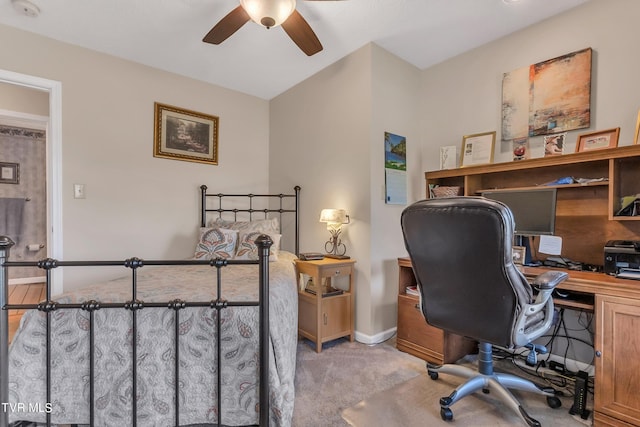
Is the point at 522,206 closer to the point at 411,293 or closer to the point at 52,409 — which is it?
the point at 411,293

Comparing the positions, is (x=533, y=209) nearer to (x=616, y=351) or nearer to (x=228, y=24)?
(x=616, y=351)

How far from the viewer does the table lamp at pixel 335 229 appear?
2.73m

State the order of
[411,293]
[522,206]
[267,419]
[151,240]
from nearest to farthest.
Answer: [267,419] → [522,206] → [411,293] → [151,240]

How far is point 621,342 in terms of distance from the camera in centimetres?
151

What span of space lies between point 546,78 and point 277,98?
269 cm

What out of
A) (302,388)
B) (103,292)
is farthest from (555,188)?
(103,292)

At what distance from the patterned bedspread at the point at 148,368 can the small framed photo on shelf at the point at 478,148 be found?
2.14 m

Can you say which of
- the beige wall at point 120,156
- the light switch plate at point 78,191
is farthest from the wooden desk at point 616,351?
the light switch plate at point 78,191

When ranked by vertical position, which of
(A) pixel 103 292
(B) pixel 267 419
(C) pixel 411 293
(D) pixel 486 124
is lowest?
(B) pixel 267 419

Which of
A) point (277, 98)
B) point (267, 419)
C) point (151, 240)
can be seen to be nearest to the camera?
point (267, 419)

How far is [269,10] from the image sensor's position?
5.67 feet

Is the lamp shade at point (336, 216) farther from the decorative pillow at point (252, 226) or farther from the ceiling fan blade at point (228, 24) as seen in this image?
the ceiling fan blade at point (228, 24)

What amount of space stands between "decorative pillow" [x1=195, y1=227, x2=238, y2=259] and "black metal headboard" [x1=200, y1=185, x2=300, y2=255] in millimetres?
570

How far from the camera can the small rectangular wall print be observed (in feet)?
9.11
